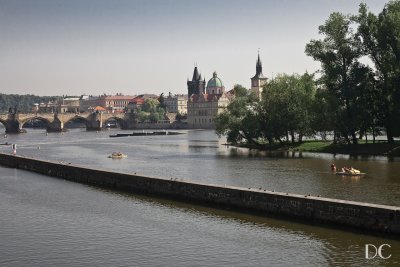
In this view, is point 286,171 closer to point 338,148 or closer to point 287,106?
point 338,148

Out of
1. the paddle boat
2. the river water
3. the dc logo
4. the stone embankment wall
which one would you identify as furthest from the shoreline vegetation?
the dc logo

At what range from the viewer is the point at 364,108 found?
8719 cm

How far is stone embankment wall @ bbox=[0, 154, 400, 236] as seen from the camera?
34.6m

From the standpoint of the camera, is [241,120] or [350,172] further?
[241,120]

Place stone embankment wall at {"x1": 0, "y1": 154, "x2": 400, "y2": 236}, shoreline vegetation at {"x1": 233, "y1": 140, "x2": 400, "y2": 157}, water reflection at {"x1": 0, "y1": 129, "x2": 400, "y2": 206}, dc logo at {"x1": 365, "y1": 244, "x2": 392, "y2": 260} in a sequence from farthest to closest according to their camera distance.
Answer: shoreline vegetation at {"x1": 233, "y1": 140, "x2": 400, "y2": 157} < water reflection at {"x1": 0, "y1": 129, "x2": 400, "y2": 206} < stone embankment wall at {"x1": 0, "y1": 154, "x2": 400, "y2": 236} < dc logo at {"x1": 365, "y1": 244, "x2": 392, "y2": 260}

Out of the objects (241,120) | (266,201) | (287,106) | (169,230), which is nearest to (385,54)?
(287,106)

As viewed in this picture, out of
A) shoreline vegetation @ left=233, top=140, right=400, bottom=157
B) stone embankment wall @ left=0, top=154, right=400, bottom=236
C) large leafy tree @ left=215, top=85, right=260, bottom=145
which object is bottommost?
stone embankment wall @ left=0, top=154, right=400, bottom=236

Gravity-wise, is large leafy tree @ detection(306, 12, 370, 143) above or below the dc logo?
above

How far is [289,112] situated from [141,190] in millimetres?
53415

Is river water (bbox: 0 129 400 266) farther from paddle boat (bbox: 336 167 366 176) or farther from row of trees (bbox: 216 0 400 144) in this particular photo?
row of trees (bbox: 216 0 400 144)

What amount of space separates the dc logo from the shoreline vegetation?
2142 inches

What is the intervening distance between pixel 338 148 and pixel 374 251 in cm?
6390

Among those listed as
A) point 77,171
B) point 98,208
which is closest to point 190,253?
point 98,208

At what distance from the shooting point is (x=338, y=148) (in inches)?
3701
